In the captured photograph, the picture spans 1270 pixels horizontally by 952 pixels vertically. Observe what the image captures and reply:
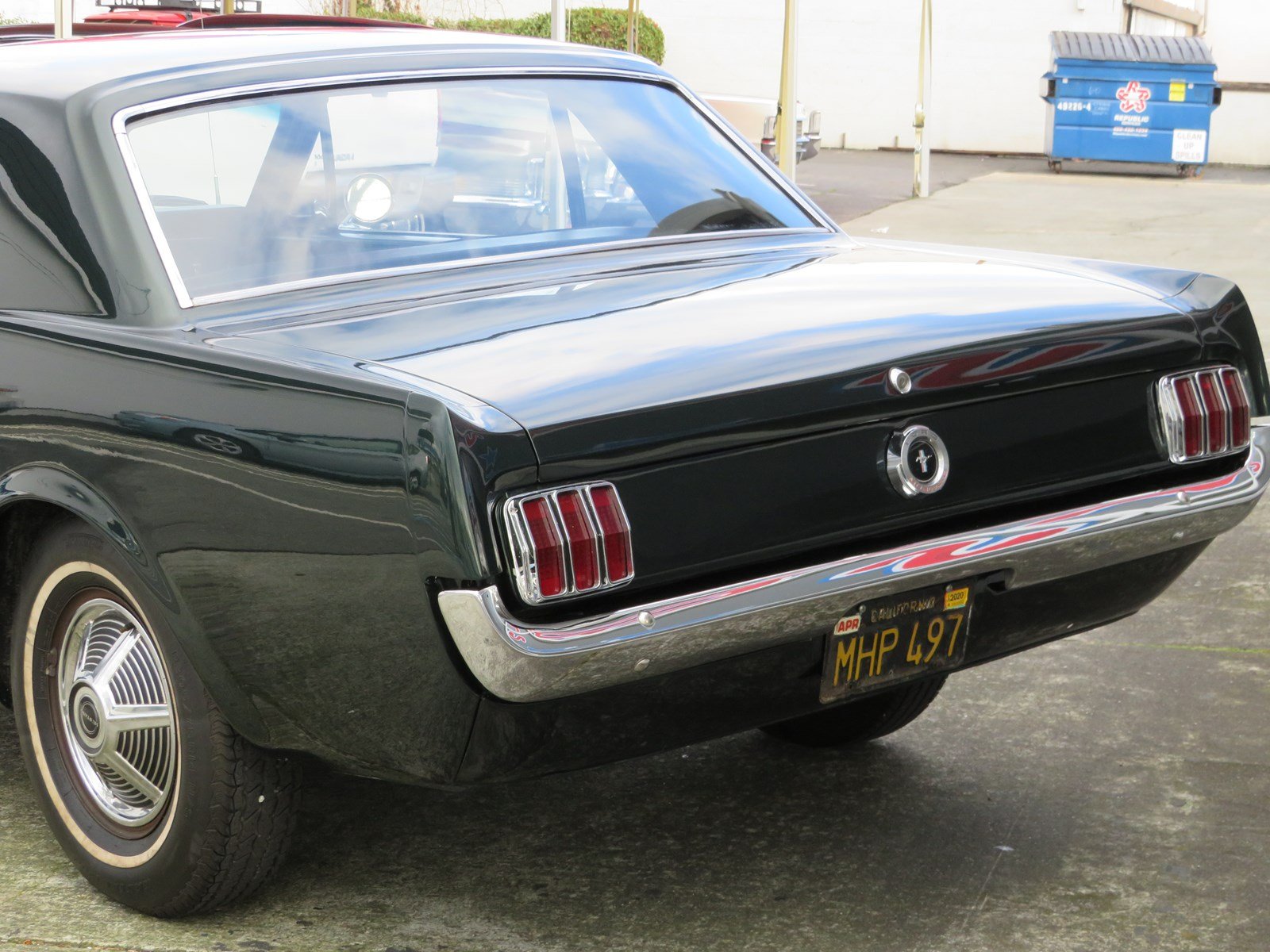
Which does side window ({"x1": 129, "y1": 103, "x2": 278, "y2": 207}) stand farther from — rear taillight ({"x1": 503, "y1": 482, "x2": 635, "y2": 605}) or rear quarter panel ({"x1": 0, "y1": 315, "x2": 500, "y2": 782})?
rear taillight ({"x1": 503, "y1": 482, "x2": 635, "y2": 605})

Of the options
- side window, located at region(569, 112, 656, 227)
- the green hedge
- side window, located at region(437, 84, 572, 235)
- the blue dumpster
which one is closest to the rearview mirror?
side window, located at region(437, 84, 572, 235)

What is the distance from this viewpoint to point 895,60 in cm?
2788

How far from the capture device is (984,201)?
19.4 m

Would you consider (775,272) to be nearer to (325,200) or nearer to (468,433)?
(325,200)

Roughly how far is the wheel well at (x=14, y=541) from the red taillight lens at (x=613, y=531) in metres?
1.09

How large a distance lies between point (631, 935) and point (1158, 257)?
12216mm

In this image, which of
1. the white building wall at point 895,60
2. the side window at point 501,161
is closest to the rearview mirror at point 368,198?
the side window at point 501,161

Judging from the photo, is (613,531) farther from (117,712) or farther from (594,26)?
(594,26)

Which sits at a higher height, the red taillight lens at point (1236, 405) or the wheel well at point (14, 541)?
the red taillight lens at point (1236, 405)

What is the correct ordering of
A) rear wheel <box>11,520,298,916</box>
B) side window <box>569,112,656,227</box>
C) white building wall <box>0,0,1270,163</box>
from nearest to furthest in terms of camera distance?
rear wheel <box>11,520,298,916</box>, side window <box>569,112,656,227</box>, white building wall <box>0,0,1270,163</box>

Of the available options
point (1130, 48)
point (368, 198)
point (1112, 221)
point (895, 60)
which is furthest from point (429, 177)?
point (895, 60)

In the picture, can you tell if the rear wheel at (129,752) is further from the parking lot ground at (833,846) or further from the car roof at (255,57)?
the car roof at (255,57)

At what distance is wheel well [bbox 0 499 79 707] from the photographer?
10.0 feet

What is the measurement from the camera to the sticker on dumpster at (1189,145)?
22.5 m
